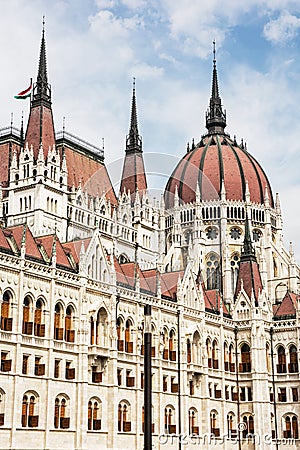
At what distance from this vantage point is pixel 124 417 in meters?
61.3

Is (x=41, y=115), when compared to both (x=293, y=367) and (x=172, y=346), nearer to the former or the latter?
(x=172, y=346)

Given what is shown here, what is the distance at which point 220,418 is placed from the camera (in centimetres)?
7488

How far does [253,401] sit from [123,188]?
112 ft

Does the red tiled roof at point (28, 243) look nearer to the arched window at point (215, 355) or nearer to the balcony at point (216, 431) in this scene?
the arched window at point (215, 355)

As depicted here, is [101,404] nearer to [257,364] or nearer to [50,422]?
[50,422]

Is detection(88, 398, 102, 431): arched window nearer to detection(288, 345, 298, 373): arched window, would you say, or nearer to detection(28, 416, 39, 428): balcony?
detection(28, 416, 39, 428): balcony

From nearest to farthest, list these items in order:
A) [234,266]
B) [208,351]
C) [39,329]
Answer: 1. [39,329]
2. [208,351]
3. [234,266]

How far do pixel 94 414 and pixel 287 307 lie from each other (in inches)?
1300

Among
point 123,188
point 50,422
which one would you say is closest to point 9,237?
point 50,422

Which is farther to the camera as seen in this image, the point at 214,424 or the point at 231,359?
the point at 231,359

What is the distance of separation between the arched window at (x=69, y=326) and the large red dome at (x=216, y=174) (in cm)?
4970

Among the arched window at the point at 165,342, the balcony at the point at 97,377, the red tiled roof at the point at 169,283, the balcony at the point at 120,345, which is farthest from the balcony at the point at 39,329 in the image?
the red tiled roof at the point at 169,283

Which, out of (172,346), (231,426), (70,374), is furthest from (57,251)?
(231,426)

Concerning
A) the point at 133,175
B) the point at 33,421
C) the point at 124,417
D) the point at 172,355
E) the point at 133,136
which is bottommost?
the point at 33,421
